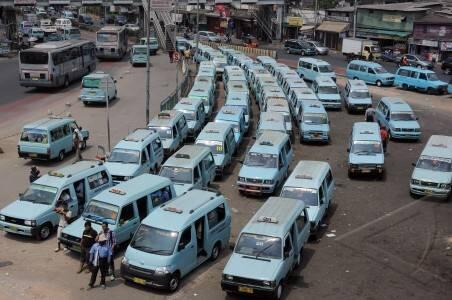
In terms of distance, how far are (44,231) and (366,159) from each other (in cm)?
1406

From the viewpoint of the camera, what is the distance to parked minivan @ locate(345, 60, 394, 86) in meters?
50.3

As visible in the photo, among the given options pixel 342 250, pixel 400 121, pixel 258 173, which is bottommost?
pixel 342 250

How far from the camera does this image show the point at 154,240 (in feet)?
53.1

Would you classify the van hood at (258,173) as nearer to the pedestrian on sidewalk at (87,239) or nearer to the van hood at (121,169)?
the van hood at (121,169)

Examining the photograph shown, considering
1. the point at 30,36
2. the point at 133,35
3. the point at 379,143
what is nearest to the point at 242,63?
the point at 379,143

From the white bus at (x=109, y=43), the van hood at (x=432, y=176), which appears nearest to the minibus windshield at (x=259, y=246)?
the van hood at (x=432, y=176)

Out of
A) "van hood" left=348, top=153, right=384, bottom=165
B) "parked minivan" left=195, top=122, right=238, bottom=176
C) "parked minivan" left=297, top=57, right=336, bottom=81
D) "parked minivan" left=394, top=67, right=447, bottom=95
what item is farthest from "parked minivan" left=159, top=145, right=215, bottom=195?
"parked minivan" left=394, top=67, right=447, bottom=95

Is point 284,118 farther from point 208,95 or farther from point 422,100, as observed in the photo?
A: point 422,100

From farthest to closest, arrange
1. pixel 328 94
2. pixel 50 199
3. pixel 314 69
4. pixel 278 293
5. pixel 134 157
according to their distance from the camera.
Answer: pixel 314 69
pixel 328 94
pixel 134 157
pixel 50 199
pixel 278 293

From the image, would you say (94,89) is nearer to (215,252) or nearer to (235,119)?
(235,119)

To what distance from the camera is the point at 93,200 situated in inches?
723

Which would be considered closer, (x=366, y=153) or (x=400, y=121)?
(x=366, y=153)

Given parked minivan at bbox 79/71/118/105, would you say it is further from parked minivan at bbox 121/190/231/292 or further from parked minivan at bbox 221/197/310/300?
parked minivan at bbox 221/197/310/300

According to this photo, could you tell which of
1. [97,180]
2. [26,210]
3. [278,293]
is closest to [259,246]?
[278,293]
